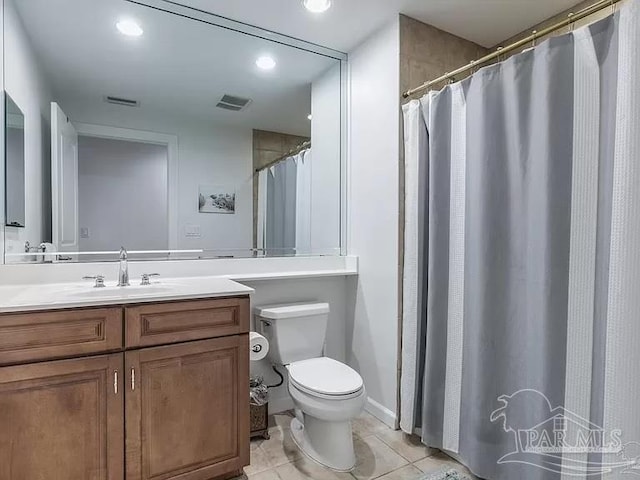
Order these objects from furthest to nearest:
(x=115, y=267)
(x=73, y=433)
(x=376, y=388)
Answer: (x=376, y=388) → (x=115, y=267) → (x=73, y=433)

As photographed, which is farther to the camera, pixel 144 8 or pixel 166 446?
pixel 144 8

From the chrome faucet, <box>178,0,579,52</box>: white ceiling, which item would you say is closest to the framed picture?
the chrome faucet

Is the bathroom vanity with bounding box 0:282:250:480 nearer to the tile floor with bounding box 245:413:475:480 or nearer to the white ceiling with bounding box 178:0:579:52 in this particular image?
the tile floor with bounding box 245:413:475:480

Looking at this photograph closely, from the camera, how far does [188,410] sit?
151 cm

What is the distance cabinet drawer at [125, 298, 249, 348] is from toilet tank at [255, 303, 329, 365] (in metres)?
0.44

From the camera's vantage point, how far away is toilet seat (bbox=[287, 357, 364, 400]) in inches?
66.4

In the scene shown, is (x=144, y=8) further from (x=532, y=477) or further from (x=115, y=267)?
(x=532, y=477)

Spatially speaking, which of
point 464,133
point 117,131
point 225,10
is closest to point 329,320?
point 464,133

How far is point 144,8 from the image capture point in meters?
1.95

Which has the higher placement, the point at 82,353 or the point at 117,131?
the point at 117,131

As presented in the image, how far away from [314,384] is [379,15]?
2.00 m

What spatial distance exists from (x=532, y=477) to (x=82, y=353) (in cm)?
180

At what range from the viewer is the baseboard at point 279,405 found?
7.49ft

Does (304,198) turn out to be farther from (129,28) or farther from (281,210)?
(129,28)
